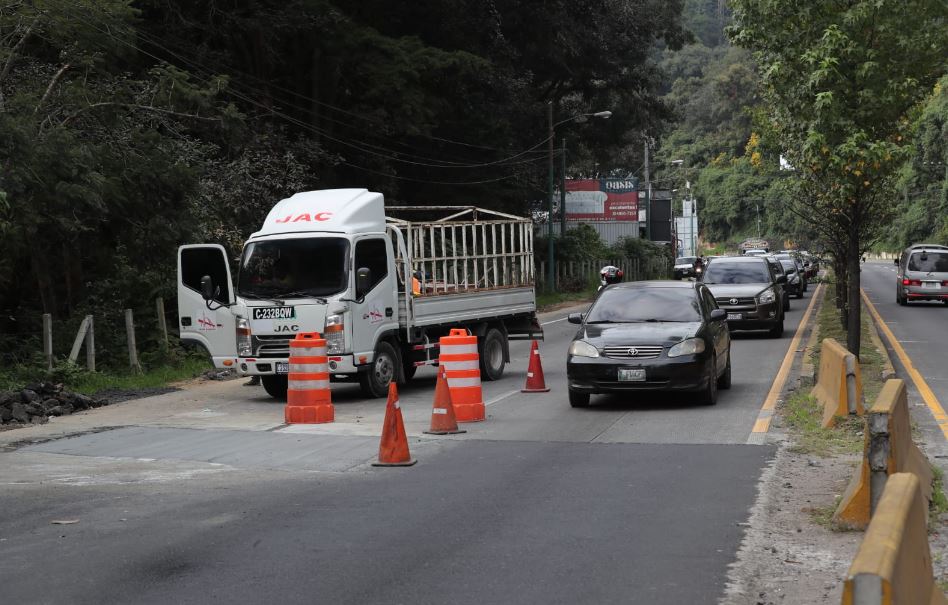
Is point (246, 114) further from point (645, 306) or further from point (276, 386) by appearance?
point (645, 306)

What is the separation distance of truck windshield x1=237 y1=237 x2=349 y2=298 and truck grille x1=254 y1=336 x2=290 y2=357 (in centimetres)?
60

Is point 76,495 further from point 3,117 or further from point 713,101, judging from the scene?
point 713,101

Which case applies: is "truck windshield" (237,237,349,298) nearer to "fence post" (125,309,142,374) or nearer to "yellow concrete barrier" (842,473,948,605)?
"fence post" (125,309,142,374)

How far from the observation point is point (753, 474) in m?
10.6

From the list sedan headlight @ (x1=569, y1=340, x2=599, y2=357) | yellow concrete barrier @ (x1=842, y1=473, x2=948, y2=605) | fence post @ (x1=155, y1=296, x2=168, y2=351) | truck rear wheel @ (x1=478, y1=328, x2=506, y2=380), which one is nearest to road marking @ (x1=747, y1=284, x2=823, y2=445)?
sedan headlight @ (x1=569, y1=340, x2=599, y2=357)

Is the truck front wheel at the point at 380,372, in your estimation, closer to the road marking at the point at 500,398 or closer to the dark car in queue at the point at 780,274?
the road marking at the point at 500,398

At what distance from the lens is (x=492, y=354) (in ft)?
66.7

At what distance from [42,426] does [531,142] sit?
42292 mm

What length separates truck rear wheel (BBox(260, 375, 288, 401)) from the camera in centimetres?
1828

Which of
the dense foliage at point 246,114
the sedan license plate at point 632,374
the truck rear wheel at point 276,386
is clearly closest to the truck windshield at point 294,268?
the truck rear wheel at point 276,386

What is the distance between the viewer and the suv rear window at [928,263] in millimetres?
40062

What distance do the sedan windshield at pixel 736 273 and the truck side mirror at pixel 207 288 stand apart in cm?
1484

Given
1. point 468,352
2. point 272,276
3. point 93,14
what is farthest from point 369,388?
point 93,14

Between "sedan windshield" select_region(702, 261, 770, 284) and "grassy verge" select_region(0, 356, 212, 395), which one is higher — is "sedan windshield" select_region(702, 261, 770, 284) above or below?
above
